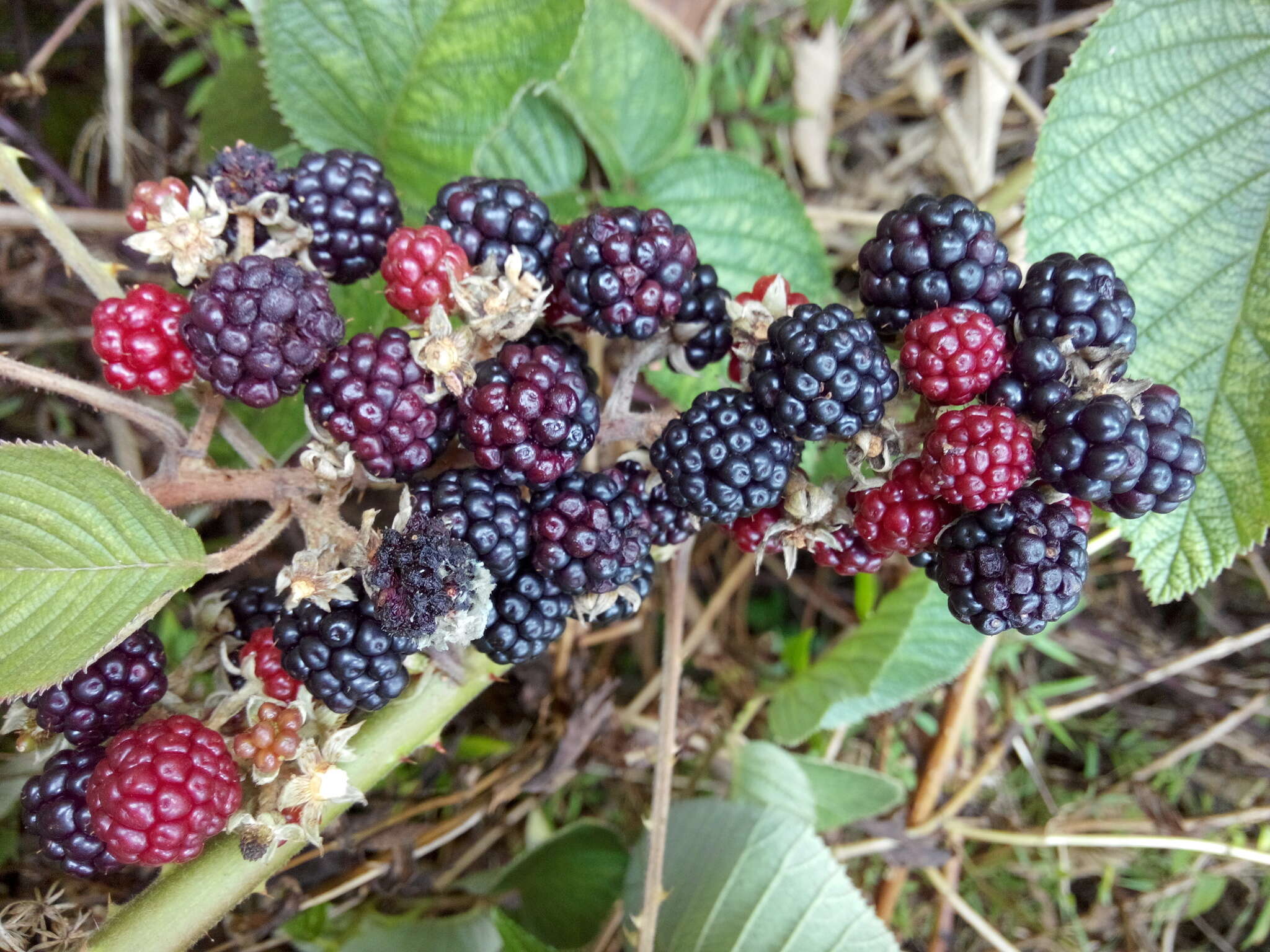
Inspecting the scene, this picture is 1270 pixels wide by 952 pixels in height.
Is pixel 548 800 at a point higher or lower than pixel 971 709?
lower

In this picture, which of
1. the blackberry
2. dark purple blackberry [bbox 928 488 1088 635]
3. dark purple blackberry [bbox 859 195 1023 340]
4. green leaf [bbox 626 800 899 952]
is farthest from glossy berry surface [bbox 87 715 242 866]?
dark purple blackberry [bbox 859 195 1023 340]

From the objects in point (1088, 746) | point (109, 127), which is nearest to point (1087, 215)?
point (1088, 746)

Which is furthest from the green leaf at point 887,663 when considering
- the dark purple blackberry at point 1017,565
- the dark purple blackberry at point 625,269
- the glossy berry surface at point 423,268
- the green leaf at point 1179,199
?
the glossy berry surface at point 423,268

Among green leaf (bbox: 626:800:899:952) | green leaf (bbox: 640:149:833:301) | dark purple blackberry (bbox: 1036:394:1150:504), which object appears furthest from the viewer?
green leaf (bbox: 640:149:833:301)

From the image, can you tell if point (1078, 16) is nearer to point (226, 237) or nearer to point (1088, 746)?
point (1088, 746)

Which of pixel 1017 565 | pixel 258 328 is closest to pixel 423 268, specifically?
pixel 258 328

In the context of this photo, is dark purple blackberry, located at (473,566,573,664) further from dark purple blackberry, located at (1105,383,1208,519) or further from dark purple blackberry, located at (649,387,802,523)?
dark purple blackberry, located at (1105,383,1208,519)
